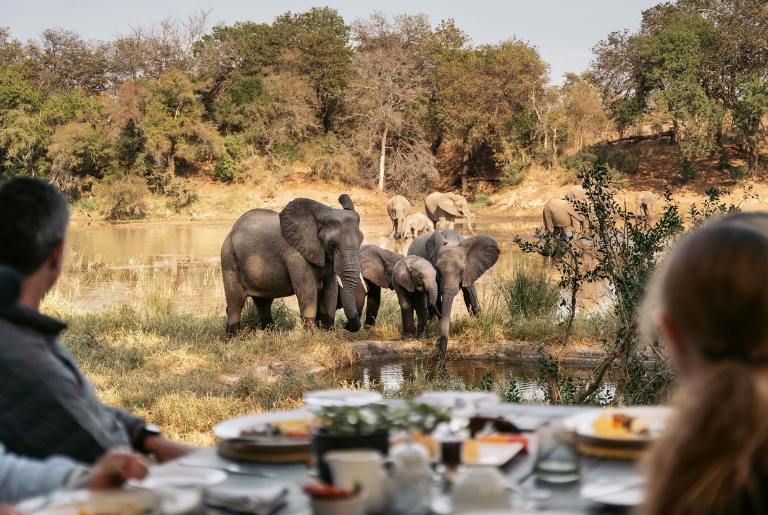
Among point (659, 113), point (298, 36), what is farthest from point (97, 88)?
point (659, 113)

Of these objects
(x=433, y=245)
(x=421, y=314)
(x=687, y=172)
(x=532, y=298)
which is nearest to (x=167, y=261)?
(x=433, y=245)

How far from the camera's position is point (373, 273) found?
10539 mm

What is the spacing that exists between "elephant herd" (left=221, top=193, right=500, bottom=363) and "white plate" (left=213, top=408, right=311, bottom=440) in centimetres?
654

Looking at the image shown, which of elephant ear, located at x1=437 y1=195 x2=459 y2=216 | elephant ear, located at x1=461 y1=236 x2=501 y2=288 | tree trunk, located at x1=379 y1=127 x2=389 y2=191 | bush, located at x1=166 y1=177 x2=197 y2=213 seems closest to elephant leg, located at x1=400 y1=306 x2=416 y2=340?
elephant ear, located at x1=461 y1=236 x2=501 y2=288

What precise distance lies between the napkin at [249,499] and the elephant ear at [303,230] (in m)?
7.63

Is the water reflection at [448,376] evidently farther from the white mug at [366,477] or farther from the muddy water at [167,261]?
the white mug at [366,477]

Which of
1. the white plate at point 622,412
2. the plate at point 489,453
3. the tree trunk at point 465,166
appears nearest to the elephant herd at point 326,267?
the white plate at point 622,412

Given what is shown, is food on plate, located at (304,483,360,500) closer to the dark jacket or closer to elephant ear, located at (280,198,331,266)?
the dark jacket

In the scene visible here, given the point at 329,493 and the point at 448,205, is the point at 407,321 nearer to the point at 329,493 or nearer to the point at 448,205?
the point at 329,493

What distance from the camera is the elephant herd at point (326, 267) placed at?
30.6ft

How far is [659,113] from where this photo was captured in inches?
1404

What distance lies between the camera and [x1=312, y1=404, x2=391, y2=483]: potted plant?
73.2 inches

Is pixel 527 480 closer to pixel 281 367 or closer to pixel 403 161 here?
pixel 281 367

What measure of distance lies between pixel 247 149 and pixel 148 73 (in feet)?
35.7
